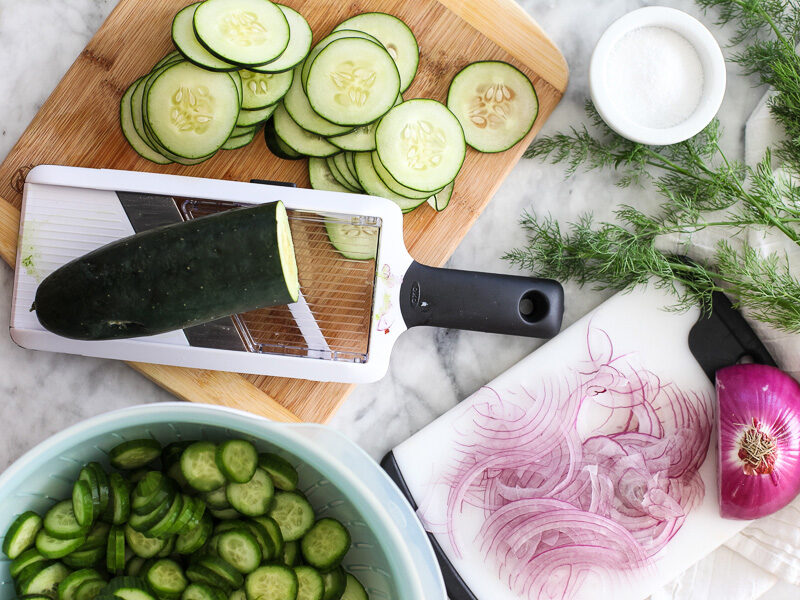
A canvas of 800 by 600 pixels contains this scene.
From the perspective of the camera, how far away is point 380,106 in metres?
1.32

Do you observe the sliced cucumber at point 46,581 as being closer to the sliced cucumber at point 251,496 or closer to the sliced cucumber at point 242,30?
the sliced cucumber at point 251,496

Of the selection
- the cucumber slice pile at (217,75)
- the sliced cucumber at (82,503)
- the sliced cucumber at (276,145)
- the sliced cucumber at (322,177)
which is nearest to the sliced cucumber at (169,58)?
the cucumber slice pile at (217,75)

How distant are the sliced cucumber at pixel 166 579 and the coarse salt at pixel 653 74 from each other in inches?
49.8

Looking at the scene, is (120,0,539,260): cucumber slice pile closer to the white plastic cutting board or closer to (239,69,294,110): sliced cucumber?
(239,69,294,110): sliced cucumber

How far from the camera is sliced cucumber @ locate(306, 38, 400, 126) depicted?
4.27 feet

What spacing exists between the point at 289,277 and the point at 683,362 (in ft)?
3.03

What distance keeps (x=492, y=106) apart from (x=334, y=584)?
3.38ft

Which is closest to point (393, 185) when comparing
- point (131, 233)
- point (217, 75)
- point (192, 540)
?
point (217, 75)

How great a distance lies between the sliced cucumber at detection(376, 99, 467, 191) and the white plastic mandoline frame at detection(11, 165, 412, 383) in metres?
0.08

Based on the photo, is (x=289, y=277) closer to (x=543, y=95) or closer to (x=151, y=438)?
(x=151, y=438)

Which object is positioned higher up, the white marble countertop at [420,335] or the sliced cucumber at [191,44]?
the sliced cucumber at [191,44]

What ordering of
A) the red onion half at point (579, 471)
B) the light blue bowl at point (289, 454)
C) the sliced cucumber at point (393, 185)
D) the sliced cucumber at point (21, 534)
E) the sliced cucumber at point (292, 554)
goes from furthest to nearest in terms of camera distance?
the red onion half at point (579, 471) < the sliced cucumber at point (393, 185) < the sliced cucumber at point (292, 554) < the sliced cucumber at point (21, 534) < the light blue bowl at point (289, 454)

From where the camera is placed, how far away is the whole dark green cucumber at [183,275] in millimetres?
1155

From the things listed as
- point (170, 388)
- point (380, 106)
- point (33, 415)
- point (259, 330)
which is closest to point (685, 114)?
point (380, 106)
